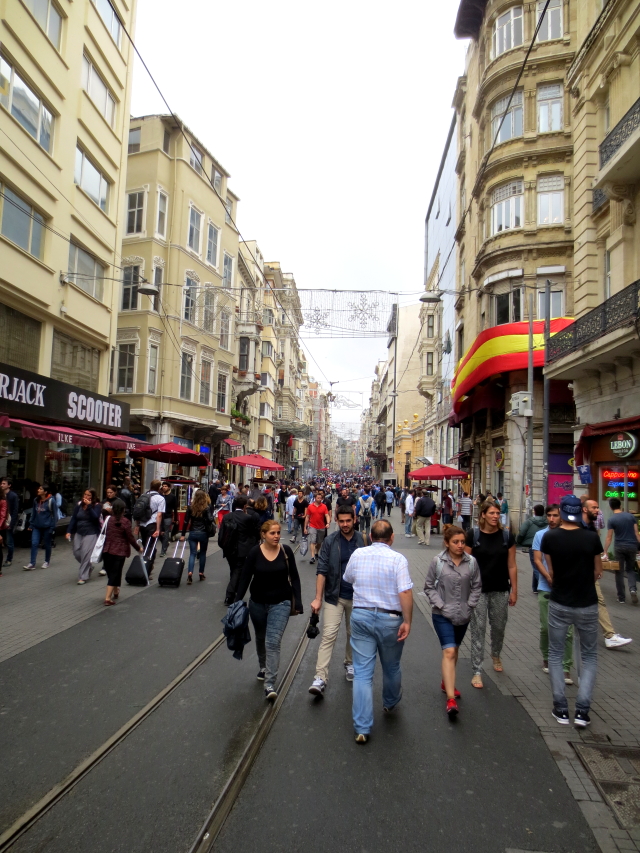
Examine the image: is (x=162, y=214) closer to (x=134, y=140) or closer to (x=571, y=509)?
(x=134, y=140)

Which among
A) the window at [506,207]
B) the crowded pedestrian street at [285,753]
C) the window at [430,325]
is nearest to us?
the crowded pedestrian street at [285,753]

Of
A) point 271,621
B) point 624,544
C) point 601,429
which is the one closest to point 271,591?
point 271,621

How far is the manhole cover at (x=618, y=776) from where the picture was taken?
3619mm

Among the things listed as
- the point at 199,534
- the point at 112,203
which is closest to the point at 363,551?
the point at 199,534

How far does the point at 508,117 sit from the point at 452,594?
907 inches

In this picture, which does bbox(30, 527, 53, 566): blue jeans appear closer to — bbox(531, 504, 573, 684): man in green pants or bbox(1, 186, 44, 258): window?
bbox(1, 186, 44, 258): window

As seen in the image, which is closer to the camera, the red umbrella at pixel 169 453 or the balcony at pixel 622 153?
the balcony at pixel 622 153

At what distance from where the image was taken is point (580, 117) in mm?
16859

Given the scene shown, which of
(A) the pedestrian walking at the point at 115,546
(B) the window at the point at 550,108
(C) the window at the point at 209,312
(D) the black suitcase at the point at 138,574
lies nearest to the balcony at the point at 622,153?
(B) the window at the point at 550,108

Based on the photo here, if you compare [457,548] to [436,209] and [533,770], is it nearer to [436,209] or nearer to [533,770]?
[533,770]

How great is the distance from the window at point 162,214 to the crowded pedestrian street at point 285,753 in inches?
916

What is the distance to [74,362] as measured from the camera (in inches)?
746

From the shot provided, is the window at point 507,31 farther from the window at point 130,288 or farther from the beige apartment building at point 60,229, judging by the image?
the window at point 130,288

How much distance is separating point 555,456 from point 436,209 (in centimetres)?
2602
